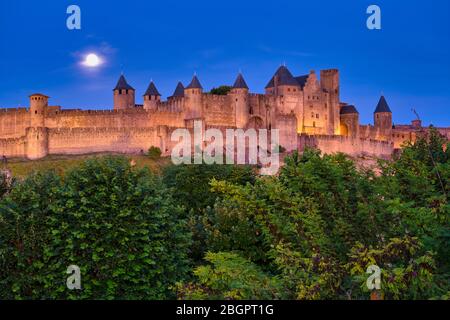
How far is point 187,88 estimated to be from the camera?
290 ft

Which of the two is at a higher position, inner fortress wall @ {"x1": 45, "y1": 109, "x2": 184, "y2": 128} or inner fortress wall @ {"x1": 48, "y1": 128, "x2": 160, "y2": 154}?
inner fortress wall @ {"x1": 45, "y1": 109, "x2": 184, "y2": 128}

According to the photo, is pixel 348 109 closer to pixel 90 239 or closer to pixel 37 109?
pixel 37 109

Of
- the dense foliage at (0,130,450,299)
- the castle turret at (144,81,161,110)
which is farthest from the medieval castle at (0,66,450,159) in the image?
the dense foliage at (0,130,450,299)

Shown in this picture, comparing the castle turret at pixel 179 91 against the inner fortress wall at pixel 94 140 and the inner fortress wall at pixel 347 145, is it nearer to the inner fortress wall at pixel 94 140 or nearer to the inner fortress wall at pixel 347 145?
the inner fortress wall at pixel 94 140

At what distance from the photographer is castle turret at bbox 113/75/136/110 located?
3676 inches

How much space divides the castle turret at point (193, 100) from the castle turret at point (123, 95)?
955cm

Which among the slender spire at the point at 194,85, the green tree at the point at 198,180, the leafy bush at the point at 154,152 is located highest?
the slender spire at the point at 194,85

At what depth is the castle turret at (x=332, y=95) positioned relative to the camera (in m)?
95.8

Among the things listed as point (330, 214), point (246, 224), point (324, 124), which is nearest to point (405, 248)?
point (330, 214)

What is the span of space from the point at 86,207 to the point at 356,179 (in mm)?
9291

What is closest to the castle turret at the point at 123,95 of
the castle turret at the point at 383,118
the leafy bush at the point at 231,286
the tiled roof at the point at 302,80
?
the tiled roof at the point at 302,80

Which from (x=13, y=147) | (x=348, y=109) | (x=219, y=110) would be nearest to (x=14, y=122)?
(x=13, y=147)

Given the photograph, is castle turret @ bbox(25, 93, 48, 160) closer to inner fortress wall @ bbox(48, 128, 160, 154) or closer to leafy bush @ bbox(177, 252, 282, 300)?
inner fortress wall @ bbox(48, 128, 160, 154)
